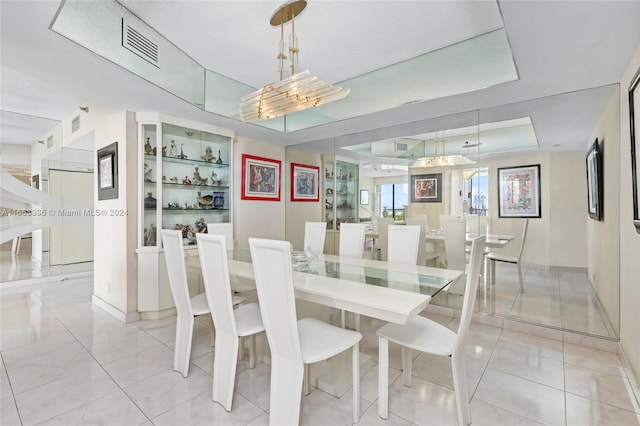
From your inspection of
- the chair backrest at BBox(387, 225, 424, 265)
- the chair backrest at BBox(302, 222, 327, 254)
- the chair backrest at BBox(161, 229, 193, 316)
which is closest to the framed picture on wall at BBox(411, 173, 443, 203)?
the chair backrest at BBox(387, 225, 424, 265)

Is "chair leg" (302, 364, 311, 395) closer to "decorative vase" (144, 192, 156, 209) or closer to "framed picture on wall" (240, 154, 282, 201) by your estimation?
"decorative vase" (144, 192, 156, 209)

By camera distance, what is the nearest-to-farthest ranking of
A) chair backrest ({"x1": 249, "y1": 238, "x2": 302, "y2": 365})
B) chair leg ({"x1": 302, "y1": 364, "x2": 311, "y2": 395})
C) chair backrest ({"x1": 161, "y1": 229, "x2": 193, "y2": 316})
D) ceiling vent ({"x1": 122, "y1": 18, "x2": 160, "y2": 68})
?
chair backrest ({"x1": 249, "y1": 238, "x2": 302, "y2": 365}) < chair leg ({"x1": 302, "y1": 364, "x2": 311, "y2": 395}) < chair backrest ({"x1": 161, "y1": 229, "x2": 193, "y2": 316}) < ceiling vent ({"x1": 122, "y1": 18, "x2": 160, "y2": 68})

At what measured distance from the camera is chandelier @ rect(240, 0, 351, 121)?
6.49 ft

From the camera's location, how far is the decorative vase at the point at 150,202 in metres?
3.26

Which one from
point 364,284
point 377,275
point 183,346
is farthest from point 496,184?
point 183,346

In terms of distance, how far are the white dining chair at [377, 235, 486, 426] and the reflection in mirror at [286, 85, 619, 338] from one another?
5.86ft

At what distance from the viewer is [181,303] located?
7.25ft

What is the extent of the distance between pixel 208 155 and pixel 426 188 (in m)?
2.86

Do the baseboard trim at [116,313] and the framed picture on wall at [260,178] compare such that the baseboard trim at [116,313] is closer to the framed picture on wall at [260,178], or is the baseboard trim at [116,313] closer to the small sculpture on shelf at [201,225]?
the small sculpture on shelf at [201,225]

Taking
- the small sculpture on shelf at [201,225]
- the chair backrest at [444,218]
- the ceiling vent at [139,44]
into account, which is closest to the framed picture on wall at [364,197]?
the chair backrest at [444,218]

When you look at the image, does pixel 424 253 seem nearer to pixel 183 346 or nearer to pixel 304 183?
pixel 304 183

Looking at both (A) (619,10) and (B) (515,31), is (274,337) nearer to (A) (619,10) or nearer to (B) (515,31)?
(B) (515,31)

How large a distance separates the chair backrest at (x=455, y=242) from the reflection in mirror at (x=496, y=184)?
82 mm

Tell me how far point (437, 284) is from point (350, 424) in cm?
97
